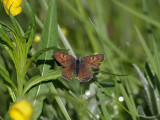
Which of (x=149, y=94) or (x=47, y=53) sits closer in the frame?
(x=47, y=53)

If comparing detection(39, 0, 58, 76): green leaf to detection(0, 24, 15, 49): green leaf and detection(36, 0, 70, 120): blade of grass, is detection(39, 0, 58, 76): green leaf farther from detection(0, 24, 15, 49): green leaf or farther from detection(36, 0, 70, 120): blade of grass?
detection(0, 24, 15, 49): green leaf

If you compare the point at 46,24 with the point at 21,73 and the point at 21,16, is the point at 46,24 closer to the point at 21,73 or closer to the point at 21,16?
the point at 21,73

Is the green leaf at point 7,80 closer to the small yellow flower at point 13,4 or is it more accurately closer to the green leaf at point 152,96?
the small yellow flower at point 13,4

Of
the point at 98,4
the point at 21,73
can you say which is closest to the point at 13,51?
the point at 21,73

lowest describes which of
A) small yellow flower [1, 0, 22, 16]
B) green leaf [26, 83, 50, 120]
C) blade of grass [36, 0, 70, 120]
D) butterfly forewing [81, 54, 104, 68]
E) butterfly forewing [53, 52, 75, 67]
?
green leaf [26, 83, 50, 120]

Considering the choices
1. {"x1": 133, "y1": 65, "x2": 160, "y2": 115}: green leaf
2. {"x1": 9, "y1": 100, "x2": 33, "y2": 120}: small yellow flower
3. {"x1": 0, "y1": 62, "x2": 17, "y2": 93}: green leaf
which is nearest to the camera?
{"x1": 9, "y1": 100, "x2": 33, "y2": 120}: small yellow flower

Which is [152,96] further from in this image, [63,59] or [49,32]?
[49,32]

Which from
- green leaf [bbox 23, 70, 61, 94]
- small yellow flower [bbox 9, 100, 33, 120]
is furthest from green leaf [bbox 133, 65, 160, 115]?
small yellow flower [bbox 9, 100, 33, 120]

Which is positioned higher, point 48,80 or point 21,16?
point 21,16
